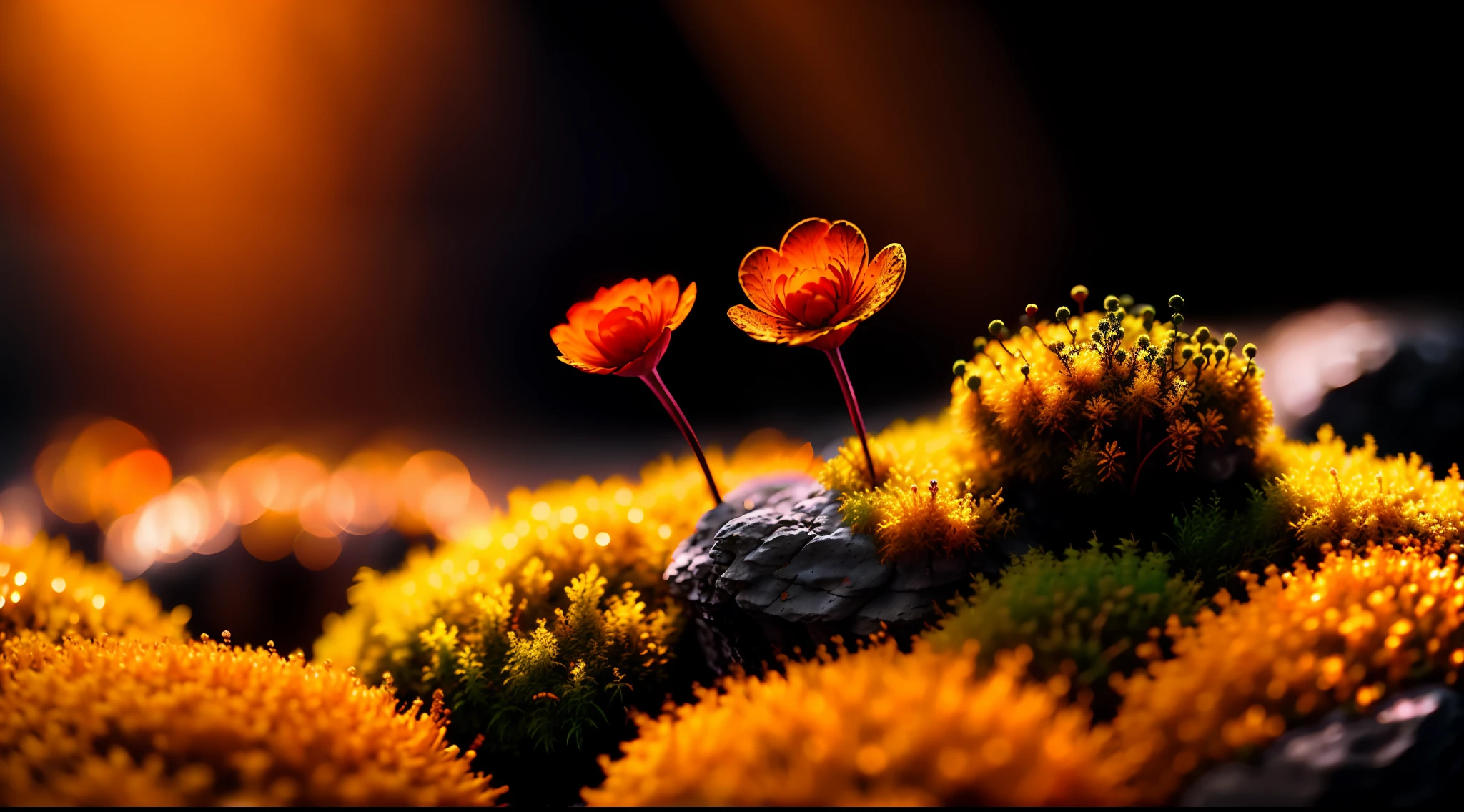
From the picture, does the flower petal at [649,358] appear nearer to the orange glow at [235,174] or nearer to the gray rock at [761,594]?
the gray rock at [761,594]

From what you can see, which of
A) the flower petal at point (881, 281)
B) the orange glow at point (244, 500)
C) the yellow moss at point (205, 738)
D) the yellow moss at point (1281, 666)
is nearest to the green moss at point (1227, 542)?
the yellow moss at point (1281, 666)

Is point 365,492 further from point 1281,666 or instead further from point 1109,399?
point 1281,666

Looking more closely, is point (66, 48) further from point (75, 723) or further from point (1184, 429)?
point (1184, 429)

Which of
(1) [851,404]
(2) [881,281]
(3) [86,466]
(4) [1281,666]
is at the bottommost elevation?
(4) [1281,666]

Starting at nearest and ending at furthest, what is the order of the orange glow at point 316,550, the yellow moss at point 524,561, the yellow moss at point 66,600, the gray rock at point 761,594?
the gray rock at point 761,594
the yellow moss at point 66,600
the yellow moss at point 524,561
the orange glow at point 316,550

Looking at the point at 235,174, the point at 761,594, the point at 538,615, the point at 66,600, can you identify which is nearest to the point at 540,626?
the point at 538,615

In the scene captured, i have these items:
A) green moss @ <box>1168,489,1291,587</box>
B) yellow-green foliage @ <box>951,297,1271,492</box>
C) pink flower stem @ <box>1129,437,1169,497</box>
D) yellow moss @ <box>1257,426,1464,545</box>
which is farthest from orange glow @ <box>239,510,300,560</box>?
yellow moss @ <box>1257,426,1464,545</box>

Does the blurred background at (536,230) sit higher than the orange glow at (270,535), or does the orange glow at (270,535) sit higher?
the blurred background at (536,230)

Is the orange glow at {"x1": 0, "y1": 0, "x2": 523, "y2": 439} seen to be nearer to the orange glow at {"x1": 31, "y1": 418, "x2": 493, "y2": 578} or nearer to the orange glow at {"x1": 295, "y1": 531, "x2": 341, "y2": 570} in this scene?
the orange glow at {"x1": 31, "y1": 418, "x2": 493, "y2": 578}
